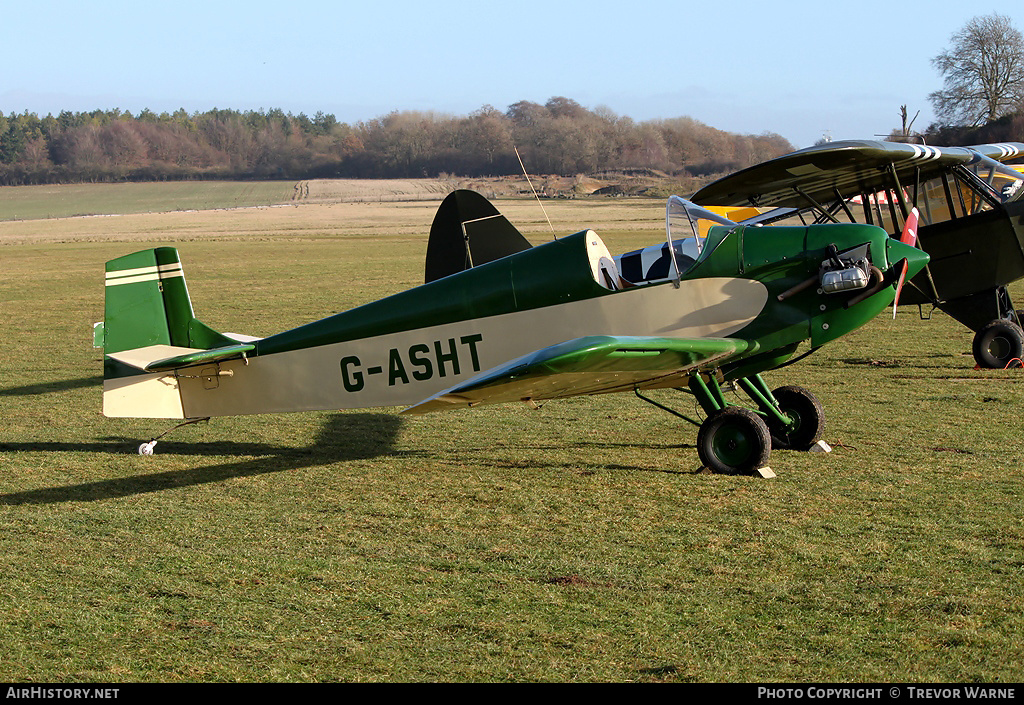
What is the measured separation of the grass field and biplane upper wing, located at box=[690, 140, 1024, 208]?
2.24 m

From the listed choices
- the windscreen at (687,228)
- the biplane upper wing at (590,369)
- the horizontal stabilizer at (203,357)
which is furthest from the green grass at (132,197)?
the biplane upper wing at (590,369)

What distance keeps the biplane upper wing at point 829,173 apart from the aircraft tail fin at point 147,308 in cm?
522

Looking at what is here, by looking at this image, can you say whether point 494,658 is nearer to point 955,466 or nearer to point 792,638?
point 792,638

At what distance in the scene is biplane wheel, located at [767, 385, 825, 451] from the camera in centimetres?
752

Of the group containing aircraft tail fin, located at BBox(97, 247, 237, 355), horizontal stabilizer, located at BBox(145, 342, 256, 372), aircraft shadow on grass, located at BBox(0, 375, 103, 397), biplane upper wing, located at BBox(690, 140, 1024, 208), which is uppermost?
biplane upper wing, located at BBox(690, 140, 1024, 208)

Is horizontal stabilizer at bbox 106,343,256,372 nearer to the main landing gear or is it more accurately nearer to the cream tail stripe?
the cream tail stripe

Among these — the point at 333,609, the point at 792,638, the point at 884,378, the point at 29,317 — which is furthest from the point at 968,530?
the point at 29,317

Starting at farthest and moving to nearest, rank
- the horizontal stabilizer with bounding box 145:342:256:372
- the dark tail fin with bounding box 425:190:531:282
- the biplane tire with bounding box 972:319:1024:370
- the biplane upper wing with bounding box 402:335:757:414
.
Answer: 1. the biplane tire with bounding box 972:319:1024:370
2. the dark tail fin with bounding box 425:190:531:282
3. the horizontal stabilizer with bounding box 145:342:256:372
4. the biplane upper wing with bounding box 402:335:757:414

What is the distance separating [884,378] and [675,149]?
79980 millimetres

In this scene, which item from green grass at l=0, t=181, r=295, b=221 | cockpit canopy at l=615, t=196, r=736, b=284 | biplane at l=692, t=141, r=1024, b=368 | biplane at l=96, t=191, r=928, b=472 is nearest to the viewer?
biplane at l=96, t=191, r=928, b=472

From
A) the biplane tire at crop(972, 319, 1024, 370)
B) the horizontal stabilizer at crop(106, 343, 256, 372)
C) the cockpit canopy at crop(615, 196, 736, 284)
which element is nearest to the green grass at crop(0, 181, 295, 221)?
the biplane tire at crop(972, 319, 1024, 370)

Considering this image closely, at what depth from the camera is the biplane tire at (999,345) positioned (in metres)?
10.9

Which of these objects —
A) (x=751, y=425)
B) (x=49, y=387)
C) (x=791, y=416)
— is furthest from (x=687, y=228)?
(x=49, y=387)

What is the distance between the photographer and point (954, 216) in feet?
35.6
